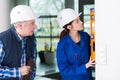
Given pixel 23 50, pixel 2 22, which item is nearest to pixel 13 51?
pixel 23 50

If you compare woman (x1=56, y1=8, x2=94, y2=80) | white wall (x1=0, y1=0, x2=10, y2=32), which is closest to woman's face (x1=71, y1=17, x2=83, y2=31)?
woman (x1=56, y1=8, x2=94, y2=80)

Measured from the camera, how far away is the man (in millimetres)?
1807

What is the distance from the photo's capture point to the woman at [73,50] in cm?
190

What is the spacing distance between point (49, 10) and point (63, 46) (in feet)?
13.6

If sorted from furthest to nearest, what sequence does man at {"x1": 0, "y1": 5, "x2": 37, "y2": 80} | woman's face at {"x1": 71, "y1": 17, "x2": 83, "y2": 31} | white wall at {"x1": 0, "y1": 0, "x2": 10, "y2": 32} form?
white wall at {"x1": 0, "y1": 0, "x2": 10, "y2": 32}
woman's face at {"x1": 71, "y1": 17, "x2": 83, "y2": 31}
man at {"x1": 0, "y1": 5, "x2": 37, "y2": 80}

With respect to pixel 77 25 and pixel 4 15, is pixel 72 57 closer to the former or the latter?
pixel 77 25

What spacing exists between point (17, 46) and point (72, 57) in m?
0.43

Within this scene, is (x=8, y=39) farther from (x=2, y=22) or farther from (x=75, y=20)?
(x=2, y=22)

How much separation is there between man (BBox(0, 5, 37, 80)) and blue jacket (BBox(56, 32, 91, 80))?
0.83 ft
